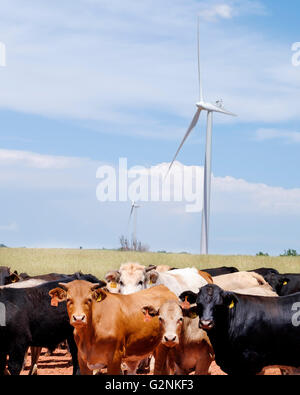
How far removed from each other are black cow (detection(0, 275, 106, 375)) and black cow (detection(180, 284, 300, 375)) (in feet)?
11.1

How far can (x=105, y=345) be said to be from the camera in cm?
1157

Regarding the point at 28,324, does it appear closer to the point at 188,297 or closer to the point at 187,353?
the point at 187,353

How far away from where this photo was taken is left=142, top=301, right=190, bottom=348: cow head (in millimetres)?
11000

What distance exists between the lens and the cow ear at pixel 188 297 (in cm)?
1166

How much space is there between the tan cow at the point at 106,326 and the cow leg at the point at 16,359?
208cm

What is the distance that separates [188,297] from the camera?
1183 cm

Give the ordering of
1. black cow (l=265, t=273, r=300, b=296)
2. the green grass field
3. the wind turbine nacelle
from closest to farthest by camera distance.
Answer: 1. black cow (l=265, t=273, r=300, b=296)
2. the wind turbine nacelle
3. the green grass field

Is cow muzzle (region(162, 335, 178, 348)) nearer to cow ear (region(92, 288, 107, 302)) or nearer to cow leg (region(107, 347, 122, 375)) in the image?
cow leg (region(107, 347, 122, 375))

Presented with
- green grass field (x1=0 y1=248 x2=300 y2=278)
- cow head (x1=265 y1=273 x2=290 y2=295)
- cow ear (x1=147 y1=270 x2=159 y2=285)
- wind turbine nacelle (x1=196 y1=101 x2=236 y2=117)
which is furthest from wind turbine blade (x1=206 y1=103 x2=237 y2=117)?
cow ear (x1=147 y1=270 x2=159 y2=285)

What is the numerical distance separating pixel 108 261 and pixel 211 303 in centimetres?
5073

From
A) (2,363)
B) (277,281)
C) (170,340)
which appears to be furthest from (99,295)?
(277,281)

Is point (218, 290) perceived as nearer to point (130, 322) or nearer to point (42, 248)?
point (130, 322)

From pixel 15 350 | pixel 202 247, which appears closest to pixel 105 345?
pixel 15 350

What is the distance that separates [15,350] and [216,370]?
4.89m
